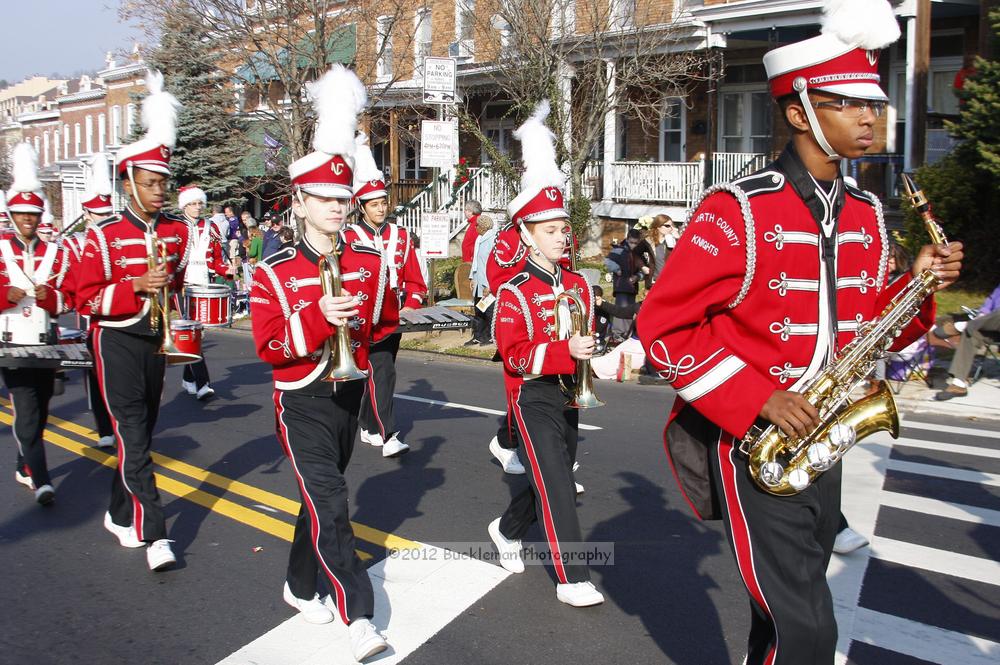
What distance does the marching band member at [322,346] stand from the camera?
455 cm

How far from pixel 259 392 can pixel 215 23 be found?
11.1 meters

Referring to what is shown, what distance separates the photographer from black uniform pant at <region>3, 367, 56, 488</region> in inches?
284

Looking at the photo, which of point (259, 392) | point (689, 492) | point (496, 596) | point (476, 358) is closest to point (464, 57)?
point (476, 358)

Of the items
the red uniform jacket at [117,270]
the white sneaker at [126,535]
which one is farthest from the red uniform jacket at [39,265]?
the white sneaker at [126,535]

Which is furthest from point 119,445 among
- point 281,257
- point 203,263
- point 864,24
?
point 864,24

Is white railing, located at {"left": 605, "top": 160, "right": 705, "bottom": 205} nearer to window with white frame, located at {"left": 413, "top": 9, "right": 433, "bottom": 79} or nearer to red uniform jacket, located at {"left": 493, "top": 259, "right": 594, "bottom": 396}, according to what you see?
window with white frame, located at {"left": 413, "top": 9, "right": 433, "bottom": 79}

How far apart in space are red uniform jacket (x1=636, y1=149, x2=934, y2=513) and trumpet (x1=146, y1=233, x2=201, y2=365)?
4.01 meters

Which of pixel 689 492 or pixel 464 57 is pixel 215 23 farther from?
pixel 689 492

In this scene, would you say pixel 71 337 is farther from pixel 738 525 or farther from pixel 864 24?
pixel 864 24

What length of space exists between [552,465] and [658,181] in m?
18.7

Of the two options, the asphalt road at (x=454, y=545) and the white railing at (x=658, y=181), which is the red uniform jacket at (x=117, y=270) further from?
the white railing at (x=658, y=181)

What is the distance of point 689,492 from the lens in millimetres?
3377

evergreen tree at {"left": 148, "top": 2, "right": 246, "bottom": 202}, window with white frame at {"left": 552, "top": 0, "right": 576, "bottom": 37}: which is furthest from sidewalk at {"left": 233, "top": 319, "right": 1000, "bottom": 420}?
evergreen tree at {"left": 148, "top": 2, "right": 246, "bottom": 202}

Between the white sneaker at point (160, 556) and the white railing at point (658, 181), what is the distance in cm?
1778
